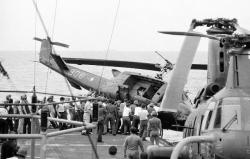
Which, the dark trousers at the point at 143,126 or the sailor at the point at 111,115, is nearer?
the dark trousers at the point at 143,126

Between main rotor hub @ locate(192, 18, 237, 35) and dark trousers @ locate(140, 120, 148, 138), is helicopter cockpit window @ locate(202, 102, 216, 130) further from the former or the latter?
dark trousers @ locate(140, 120, 148, 138)

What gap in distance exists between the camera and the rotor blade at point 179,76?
45.0ft

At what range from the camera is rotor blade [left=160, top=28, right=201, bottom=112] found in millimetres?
13719

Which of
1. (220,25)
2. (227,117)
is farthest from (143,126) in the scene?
(227,117)

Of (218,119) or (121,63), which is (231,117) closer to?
(218,119)

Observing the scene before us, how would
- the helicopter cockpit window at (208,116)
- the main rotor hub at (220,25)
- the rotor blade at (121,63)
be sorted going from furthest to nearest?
the rotor blade at (121,63)
the main rotor hub at (220,25)
the helicopter cockpit window at (208,116)

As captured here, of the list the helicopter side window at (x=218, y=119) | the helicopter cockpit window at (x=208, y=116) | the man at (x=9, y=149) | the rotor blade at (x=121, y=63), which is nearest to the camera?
the man at (x=9, y=149)

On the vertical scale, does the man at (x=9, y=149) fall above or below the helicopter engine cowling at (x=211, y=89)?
below

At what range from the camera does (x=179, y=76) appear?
13.7m

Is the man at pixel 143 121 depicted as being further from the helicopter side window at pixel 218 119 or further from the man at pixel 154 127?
the helicopter side window at pixel 218 119

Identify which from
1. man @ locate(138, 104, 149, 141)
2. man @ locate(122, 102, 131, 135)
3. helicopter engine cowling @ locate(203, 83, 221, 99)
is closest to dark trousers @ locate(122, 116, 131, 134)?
man @ locate(122, 102, 131, 135)

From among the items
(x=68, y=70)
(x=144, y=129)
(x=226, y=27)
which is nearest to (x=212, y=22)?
(x=226, y=27)

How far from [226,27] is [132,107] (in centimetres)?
672

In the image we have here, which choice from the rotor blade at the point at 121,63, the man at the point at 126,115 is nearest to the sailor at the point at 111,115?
the man at the point at 126,115
